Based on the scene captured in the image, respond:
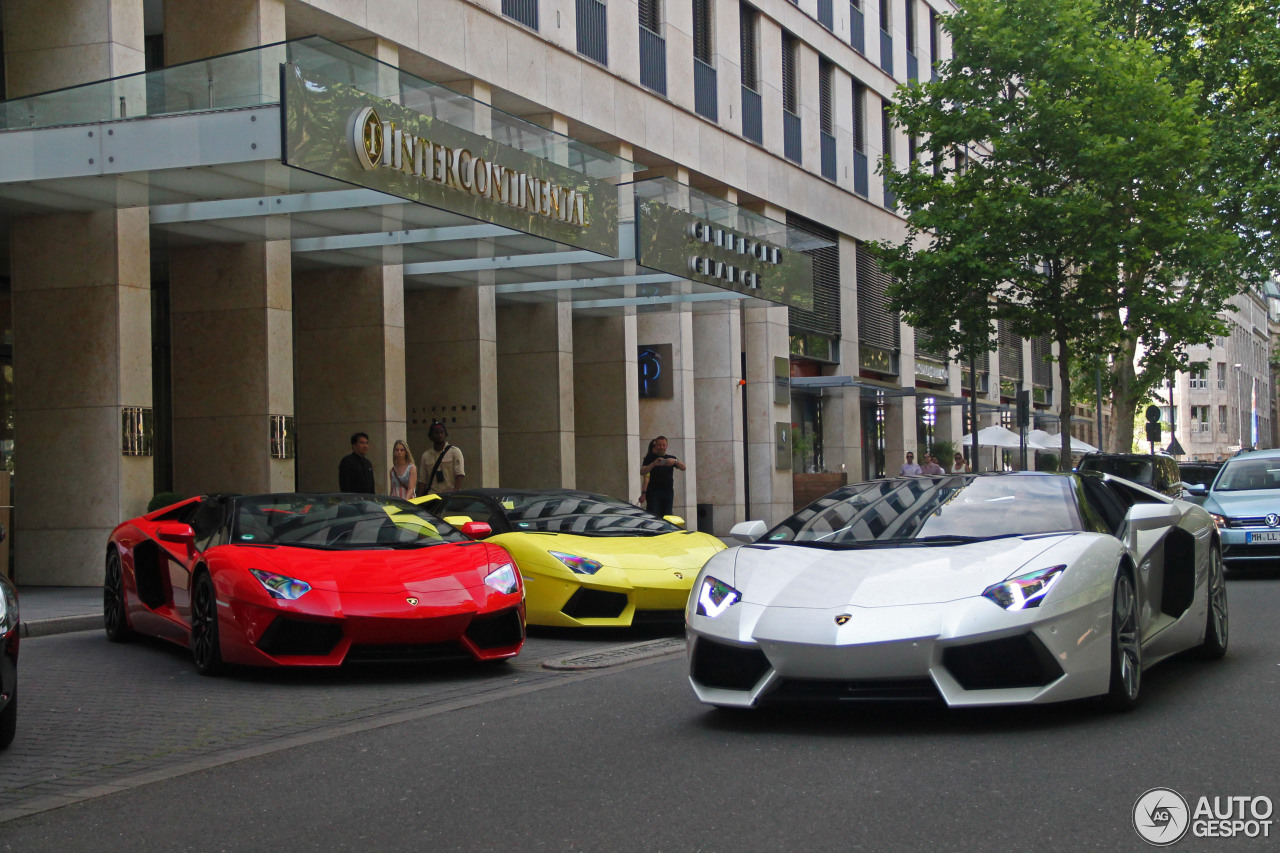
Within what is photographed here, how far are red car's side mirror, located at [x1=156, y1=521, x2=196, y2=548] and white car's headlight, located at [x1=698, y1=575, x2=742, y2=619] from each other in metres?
4.17

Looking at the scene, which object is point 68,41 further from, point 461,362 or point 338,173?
point 461,362

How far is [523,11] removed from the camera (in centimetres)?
2258

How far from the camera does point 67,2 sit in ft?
50.8

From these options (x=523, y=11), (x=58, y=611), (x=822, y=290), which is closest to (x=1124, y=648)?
(x=58, y=611)

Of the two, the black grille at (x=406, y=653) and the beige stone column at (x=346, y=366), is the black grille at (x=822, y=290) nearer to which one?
the beige stone column at (x=346, y=366)

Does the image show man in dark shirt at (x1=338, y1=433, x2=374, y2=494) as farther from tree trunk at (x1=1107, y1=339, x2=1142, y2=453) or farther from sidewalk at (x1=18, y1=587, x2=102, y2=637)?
tree trunk at (x1=1107, y1=339, x2=1142, y2=453)

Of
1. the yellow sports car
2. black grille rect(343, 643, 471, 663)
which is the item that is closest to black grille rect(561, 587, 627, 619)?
the yellow sports car

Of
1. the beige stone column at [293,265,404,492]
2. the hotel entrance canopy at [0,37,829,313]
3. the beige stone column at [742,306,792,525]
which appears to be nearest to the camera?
the hotel entrance canopy at [0,37,829,313]

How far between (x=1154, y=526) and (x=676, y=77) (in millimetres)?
21450

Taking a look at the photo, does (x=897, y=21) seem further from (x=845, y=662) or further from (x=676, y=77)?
(x=845, y=662)

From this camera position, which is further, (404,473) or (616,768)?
(404,473)

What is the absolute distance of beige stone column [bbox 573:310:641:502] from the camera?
2561 centimetres

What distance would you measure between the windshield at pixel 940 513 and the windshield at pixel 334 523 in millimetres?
3232

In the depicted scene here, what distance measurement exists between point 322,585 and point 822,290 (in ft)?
88.2
